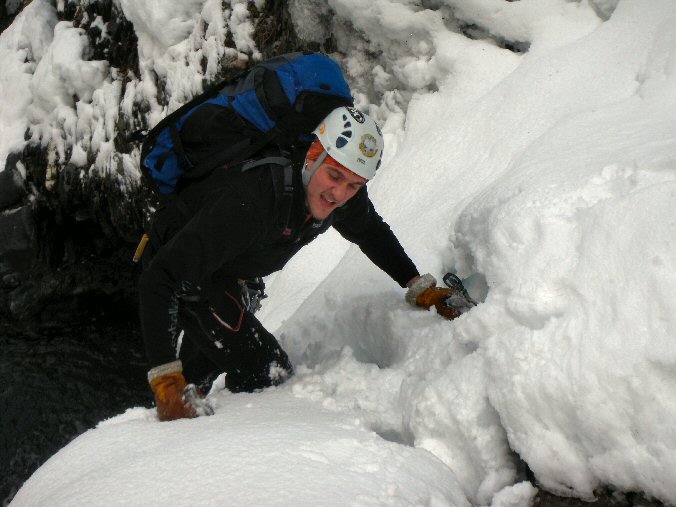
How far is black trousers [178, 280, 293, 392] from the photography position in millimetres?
2338

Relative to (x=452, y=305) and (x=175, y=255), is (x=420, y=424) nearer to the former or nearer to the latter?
(x=452, y=305)

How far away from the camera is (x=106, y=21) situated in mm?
7188

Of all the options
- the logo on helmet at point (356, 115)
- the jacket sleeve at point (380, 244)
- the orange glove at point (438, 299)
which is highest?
the logo on helmet at point (356, 115)

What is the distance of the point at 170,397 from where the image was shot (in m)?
1.90

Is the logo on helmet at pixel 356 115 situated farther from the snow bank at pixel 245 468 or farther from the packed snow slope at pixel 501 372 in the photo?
the snow bank at pixel 245 468

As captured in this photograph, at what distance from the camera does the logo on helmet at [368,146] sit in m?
2.01

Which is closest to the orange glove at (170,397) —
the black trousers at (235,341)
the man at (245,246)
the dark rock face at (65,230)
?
the man at (245,246)

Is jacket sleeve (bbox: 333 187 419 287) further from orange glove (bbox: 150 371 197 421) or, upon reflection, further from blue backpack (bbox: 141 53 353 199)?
orange glove (bbox: 150 371 197 421)

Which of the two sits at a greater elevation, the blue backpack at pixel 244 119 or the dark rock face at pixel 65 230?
the blue backpack at pixel 244 119

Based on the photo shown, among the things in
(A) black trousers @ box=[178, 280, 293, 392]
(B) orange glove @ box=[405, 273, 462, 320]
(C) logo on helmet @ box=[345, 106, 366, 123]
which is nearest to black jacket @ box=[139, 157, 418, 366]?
(A) black trousers @ box=[178, 280, 293, 392]

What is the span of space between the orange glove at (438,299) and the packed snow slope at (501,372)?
0.21 ft

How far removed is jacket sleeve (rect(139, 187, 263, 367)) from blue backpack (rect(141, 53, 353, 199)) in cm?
22

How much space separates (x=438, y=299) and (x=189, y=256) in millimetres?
1044

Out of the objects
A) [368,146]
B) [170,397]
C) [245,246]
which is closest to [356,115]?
[368,146]
